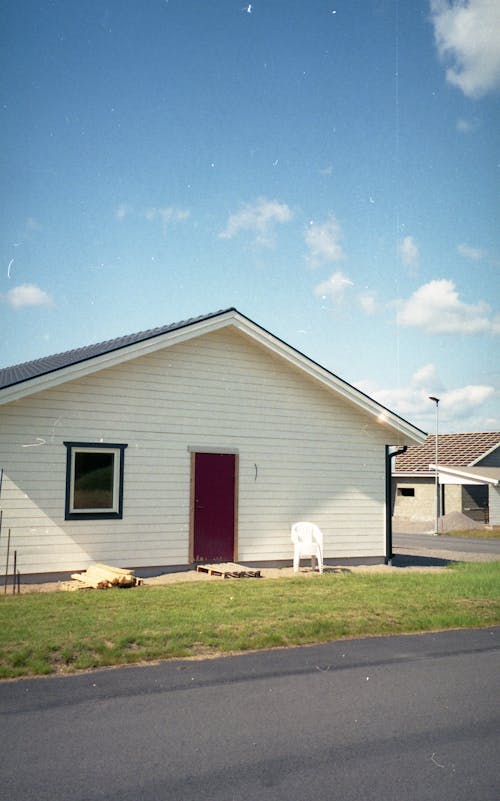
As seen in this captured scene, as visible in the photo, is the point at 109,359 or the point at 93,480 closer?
the point at 109,359

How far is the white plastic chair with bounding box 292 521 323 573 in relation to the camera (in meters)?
15.9

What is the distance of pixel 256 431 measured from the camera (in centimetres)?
1653

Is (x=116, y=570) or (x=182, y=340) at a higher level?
(x=182, y=340)

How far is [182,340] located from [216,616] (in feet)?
22.2

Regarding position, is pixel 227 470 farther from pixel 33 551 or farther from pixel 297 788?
pixel 297 788

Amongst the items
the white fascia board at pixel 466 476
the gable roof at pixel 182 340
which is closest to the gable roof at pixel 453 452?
the white fascia board at pixel 466 476

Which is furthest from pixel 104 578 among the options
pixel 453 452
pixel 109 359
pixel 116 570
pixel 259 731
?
pixel 453 452

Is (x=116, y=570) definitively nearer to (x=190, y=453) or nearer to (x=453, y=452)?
(x=190, y=453)

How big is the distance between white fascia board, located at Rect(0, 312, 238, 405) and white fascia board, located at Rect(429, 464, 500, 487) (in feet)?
80.2

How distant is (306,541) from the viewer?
Result: 16.3 meters

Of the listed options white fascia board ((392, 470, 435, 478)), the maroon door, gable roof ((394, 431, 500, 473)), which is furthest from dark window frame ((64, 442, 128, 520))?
gable roof ((394, 431, 500, 473))

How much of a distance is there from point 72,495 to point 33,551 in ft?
4.14

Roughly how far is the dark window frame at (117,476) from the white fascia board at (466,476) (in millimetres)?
25735

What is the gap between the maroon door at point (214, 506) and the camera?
51.0 feet
